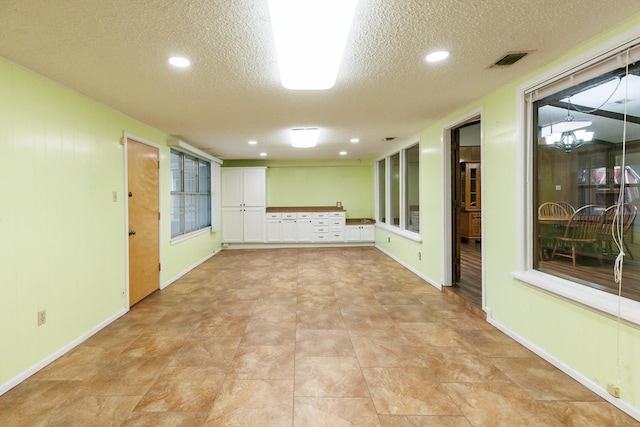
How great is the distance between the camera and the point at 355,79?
2412 millimetres

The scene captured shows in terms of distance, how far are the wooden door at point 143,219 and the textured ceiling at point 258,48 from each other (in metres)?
0.62

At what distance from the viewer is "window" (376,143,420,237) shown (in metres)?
5.14

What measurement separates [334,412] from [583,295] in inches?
69.0

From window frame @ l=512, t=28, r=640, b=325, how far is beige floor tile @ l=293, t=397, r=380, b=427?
1.51 meters

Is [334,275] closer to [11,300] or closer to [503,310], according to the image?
[503,310]

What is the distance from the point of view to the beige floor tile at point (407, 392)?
1.72 meters

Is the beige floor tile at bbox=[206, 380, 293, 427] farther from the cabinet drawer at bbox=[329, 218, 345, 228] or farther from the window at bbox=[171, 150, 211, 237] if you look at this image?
the cabinet drawer at bbox=[329, 218, 345, 228]

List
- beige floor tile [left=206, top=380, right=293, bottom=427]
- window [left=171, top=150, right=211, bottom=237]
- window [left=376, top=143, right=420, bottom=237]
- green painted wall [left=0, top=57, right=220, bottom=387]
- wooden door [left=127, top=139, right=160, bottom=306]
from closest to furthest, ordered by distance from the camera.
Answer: beige floor tile [left=206, top=380, right=293, bottom=427] < green painted wall [left=0, top=57, right=220, bottom=387] < wooden door [left=127, top=139, right=160, bottom=306] < window [left=171, top=150, right=211, bottom=237] < window [left=376, top=143, right=420, bottom=237]

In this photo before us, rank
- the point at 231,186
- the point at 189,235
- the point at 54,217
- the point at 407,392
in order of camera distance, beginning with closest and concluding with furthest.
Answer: the point at 407,392 → the point at 54,217 → the point at 189,235 → the point at 231,186

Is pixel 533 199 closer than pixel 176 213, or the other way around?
pixel 533 199

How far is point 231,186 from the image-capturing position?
7.00m

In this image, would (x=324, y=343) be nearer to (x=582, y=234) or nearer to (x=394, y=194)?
(x=582, y=234)

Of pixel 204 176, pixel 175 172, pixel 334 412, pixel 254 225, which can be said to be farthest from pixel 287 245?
pixel 334 412

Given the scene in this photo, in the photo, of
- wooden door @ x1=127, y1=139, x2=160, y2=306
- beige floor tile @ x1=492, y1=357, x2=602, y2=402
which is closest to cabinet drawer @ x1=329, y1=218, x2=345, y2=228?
wooden door @ x1=127, y1=139, x2=160, y2=306
